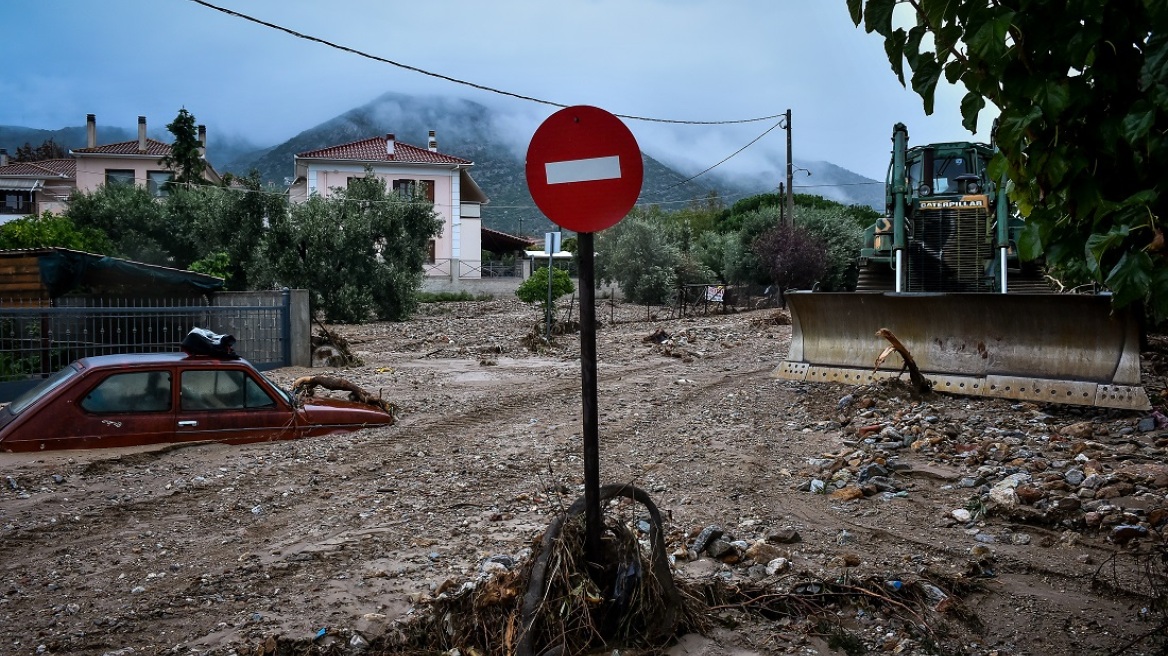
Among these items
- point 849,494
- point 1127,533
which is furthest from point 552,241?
point 1127,533

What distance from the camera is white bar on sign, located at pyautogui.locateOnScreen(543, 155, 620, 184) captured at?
12.6 ft

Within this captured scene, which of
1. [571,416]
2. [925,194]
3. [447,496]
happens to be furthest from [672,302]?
[447,496]

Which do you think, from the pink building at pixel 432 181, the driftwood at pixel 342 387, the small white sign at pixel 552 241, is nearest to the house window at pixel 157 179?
the pink building at pixel 432 181

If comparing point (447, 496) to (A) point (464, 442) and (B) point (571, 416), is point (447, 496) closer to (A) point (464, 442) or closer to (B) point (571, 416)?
(A) point (464, 442)

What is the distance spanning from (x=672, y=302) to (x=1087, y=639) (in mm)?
35226

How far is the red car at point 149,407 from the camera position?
7945mm

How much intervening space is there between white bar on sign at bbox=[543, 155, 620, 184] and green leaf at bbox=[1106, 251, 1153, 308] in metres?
1.89

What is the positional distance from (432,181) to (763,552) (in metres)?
49.8

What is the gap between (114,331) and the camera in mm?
13461

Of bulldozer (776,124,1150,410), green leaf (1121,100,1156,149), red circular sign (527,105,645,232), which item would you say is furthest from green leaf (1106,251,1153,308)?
bulldozer (776,124,1150,410)

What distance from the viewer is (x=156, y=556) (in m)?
5.54

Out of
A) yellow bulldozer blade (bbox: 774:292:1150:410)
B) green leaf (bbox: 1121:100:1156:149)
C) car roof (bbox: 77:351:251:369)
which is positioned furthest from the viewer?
yellow bulldozer blade (bbox: 774:292:1150:410)

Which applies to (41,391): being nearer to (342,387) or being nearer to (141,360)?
(141,360)

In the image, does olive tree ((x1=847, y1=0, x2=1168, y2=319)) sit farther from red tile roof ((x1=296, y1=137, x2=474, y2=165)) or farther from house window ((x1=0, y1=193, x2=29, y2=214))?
house window ((x1=0, y1=193, x2=29, y2=214))
